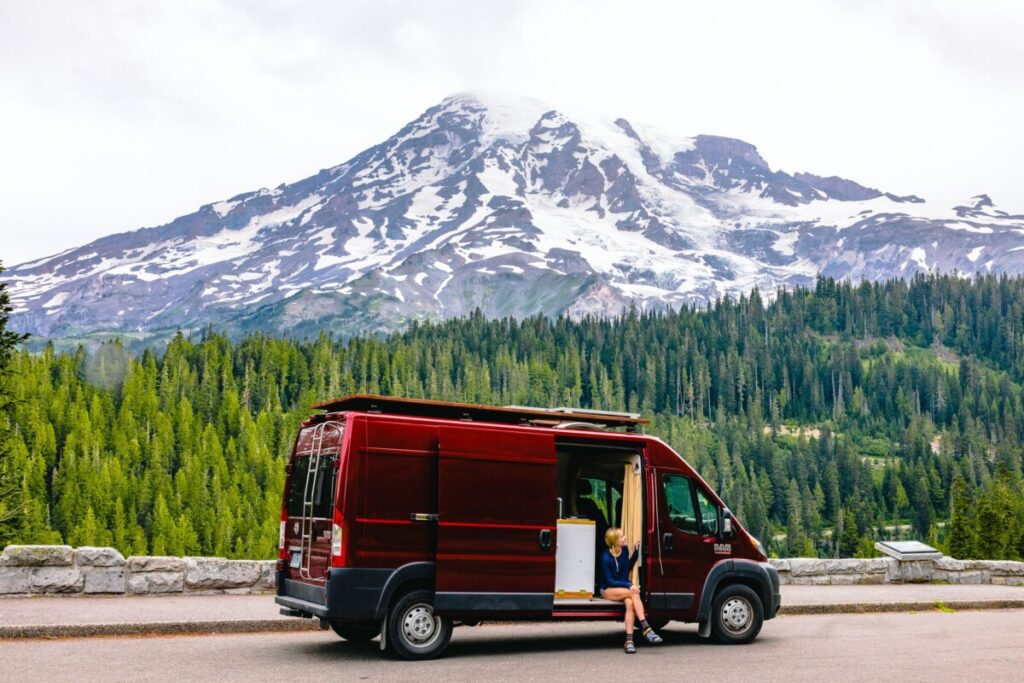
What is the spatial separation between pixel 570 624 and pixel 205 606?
6847mm

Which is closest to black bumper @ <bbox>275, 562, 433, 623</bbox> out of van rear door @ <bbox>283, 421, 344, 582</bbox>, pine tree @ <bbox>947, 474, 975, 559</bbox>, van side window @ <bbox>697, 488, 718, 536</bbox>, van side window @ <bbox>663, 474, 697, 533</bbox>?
van rear door @ <bbox>283, 421, 344, 582</bbox>

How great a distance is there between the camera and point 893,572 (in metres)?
28.6

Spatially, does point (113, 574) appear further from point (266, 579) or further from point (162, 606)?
point (266, 579)

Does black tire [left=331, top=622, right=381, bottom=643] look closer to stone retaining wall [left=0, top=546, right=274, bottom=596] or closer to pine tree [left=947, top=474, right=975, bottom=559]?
stone retaining wall [left=0, top=546, right=274, bottom=596]

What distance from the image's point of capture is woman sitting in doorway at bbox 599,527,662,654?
53.7ft

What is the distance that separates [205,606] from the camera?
18.7m

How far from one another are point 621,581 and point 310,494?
16.3 ft

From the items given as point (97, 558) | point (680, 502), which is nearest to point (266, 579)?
point (97, 558)

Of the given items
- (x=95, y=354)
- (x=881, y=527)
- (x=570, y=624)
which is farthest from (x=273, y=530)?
(x=570, y=624)

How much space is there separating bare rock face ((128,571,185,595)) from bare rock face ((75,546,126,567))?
1.32 ft

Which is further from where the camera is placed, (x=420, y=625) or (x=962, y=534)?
(x=962, y=534)

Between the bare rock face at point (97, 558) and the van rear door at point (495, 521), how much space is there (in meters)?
7.69

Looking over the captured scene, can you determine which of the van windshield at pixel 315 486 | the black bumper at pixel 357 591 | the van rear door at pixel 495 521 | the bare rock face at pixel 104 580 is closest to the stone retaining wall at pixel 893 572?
the van rear door at pixel 495 521

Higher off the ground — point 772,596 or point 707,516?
point 707,516
